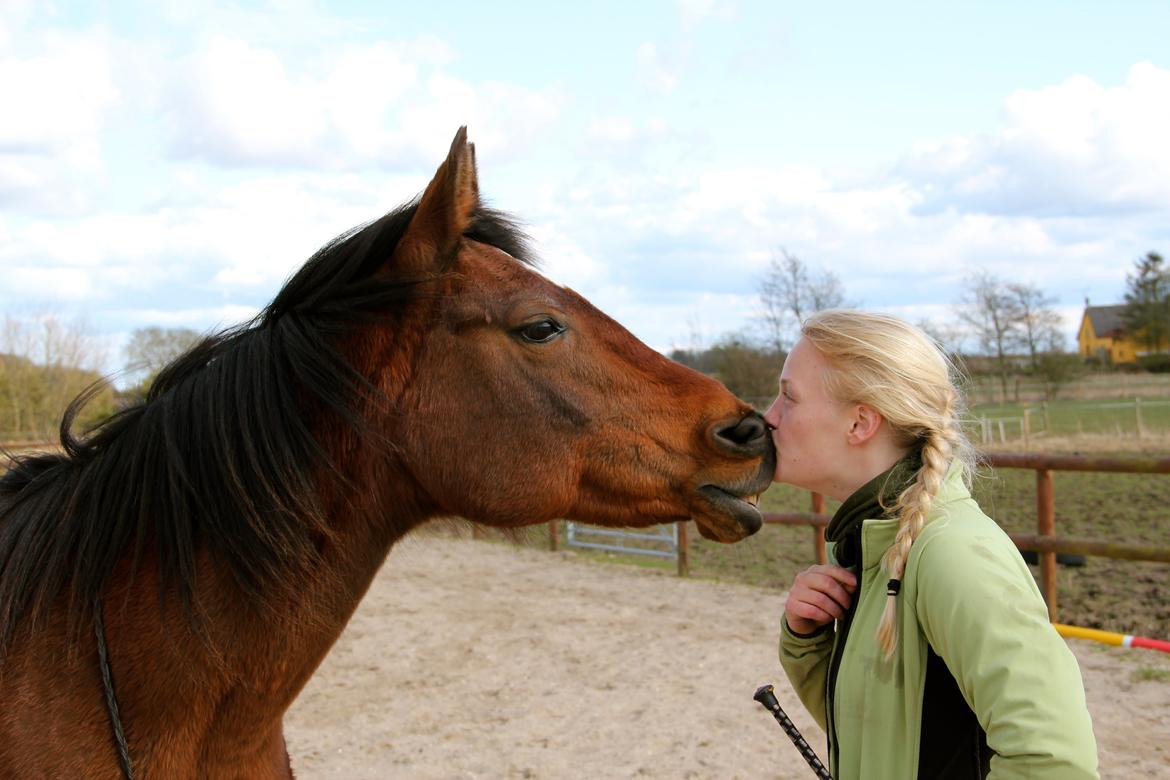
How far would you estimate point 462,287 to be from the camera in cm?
206

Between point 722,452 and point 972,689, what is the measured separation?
804 mm

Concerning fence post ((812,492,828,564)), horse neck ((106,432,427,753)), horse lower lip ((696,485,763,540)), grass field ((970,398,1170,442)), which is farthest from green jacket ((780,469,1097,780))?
grass field ((970,398,1170,442))

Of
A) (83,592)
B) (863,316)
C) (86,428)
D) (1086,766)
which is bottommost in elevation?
(1086,766)

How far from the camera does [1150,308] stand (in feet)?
134

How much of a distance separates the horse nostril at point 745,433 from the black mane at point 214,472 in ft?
2.56

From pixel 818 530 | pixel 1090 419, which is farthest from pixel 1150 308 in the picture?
pixel 818 530

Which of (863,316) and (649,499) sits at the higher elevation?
(863,316)

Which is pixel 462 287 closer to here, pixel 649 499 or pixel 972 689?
pixel 649 499

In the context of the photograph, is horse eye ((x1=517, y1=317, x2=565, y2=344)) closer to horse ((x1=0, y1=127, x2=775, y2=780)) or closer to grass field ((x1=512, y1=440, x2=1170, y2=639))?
horse ((x1=0, y1=127, x2=775, y2=780))

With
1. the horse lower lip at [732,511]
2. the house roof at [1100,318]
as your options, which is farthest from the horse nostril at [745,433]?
the house roof at [1100,318]

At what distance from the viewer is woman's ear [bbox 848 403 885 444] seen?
1746 mm

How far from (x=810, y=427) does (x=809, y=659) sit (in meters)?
0.51

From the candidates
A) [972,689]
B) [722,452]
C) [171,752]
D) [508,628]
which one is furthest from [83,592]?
[508,628]

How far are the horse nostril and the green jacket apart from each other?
42cm
